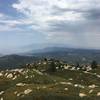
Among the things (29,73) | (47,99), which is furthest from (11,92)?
(29,73)

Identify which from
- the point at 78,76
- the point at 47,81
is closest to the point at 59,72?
the point at 78,76

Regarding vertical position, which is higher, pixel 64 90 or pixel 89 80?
pixel 64 90

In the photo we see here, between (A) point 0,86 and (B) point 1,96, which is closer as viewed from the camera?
(B) point 1,96

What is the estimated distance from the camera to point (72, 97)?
69.1 m

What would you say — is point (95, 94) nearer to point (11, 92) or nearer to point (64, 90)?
point (64, 90)

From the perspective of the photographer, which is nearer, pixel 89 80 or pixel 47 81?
pixel 47 81

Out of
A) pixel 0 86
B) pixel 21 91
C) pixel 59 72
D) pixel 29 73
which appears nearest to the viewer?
pixel 21 91

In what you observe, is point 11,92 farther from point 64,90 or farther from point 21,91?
point 64,90

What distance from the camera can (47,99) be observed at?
71312mm

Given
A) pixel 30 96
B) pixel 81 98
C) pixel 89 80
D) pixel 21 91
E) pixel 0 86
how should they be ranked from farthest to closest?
1. pixel 89 80
2. pixel 0 86
3. pixel 21 91
4. pixel 30 96
5. pixel 81 98

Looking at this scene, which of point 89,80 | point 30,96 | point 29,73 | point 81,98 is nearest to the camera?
point 81,98

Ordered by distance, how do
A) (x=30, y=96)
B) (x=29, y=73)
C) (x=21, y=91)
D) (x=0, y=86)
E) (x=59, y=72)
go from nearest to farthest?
(x=30, y=96) < (x=21, y=91) < (x=0, y=86) < (x=29, y=73) < (x=59, y=72)

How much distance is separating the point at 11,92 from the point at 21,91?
16.5ft

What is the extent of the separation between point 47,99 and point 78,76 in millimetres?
102465
